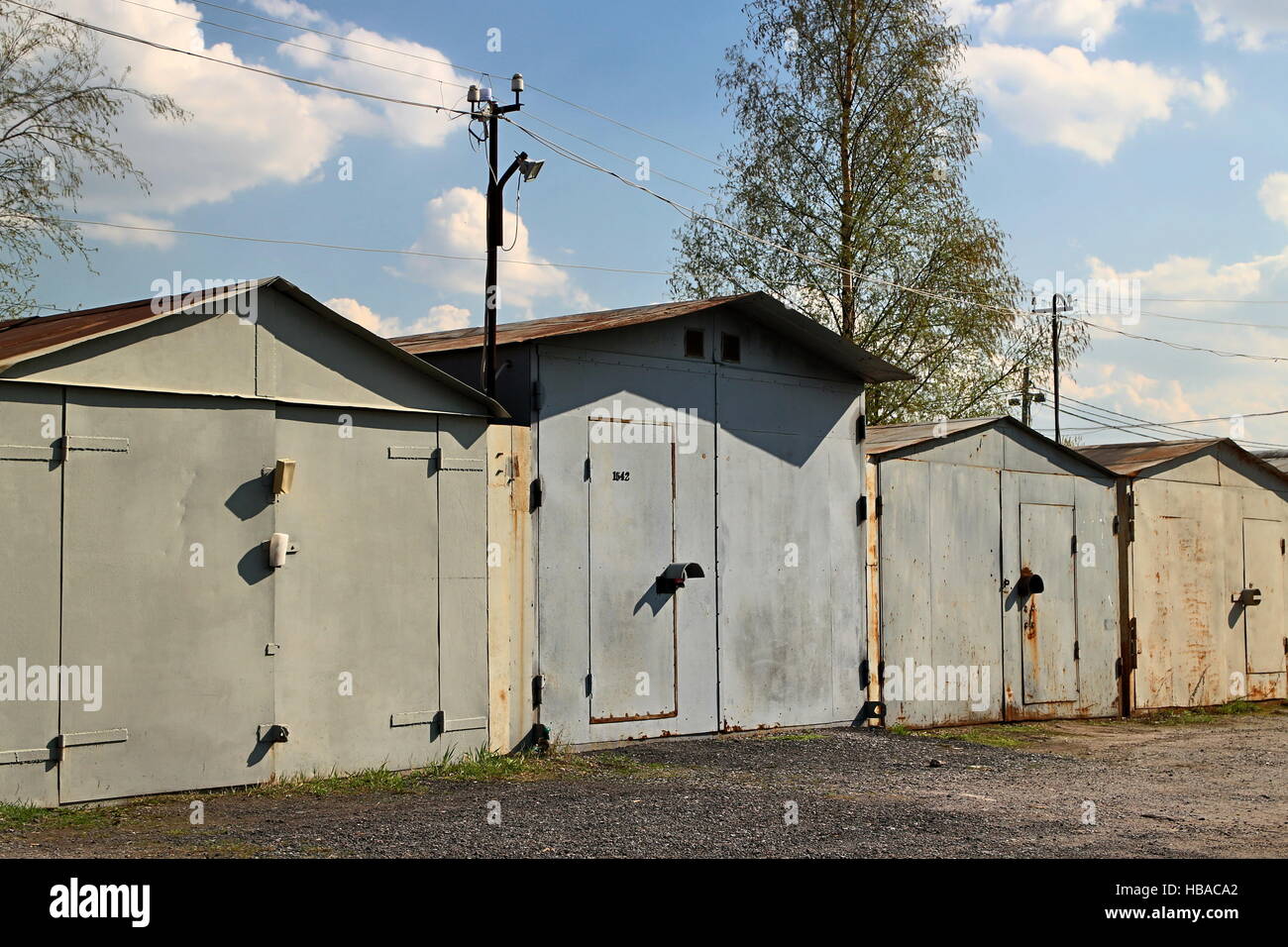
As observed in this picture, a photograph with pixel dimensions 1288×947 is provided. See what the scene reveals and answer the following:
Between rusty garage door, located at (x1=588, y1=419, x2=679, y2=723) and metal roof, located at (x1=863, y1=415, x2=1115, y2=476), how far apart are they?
2.62 metres

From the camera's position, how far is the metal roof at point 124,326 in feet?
25.4

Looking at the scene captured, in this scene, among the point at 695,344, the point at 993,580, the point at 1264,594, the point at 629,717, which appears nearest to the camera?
the point at 629,717

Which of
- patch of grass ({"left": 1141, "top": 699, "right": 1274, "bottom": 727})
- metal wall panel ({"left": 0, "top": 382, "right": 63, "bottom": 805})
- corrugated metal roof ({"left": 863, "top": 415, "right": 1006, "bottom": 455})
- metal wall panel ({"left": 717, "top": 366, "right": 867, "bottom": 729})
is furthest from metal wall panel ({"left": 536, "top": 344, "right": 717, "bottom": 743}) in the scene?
patch of grass ({"left": 1141, "top": 699, "right": 1274, "bottom": 727})

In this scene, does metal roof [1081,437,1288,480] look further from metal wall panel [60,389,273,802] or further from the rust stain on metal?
metal wall panel [60,389,273,802]

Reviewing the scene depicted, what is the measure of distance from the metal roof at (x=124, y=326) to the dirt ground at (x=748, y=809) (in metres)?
2.60

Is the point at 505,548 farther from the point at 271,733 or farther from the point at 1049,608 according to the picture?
the point at 1049,608

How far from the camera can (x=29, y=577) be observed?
24.5ft

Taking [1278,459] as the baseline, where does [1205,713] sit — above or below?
below

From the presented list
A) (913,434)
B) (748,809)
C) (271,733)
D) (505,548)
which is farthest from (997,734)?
(271,733)

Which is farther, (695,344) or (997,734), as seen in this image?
(997,734)

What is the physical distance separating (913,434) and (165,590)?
7.89m

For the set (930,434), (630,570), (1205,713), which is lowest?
(1205,713)
